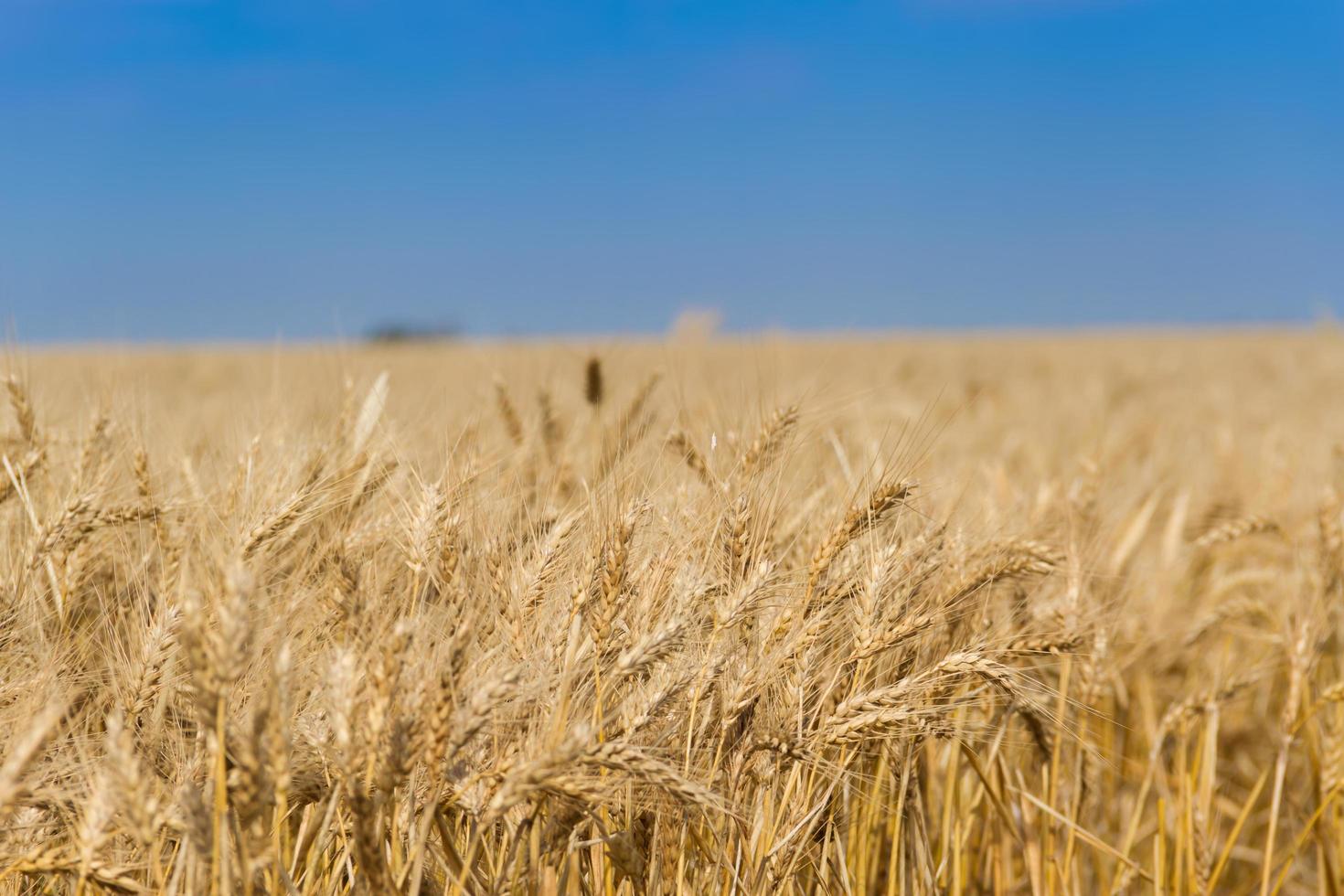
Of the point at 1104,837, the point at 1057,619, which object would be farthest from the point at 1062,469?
the point at 1057,619

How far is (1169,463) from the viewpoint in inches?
142

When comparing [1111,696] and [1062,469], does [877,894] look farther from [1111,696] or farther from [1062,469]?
[1062,469]

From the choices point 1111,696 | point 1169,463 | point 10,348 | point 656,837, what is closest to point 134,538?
point 10,348

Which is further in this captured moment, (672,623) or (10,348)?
(10,348)

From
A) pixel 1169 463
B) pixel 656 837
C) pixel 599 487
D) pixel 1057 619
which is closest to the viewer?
pixel 656 837

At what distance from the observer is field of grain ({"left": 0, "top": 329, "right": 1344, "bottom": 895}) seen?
37.5 inches

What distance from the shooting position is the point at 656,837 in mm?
1131

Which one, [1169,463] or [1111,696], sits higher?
[1169,463]

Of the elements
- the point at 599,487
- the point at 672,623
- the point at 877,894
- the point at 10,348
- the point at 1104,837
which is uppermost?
the point at 10,348

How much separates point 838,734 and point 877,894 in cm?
67

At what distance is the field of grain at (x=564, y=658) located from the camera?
953mm

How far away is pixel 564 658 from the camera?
1.11 m

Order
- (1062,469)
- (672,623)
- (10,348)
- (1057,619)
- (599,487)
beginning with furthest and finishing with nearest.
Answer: (1062,469)
(10,348)
(1057,619)
(599,487)
(672,623)

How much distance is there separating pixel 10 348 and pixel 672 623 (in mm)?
1391
